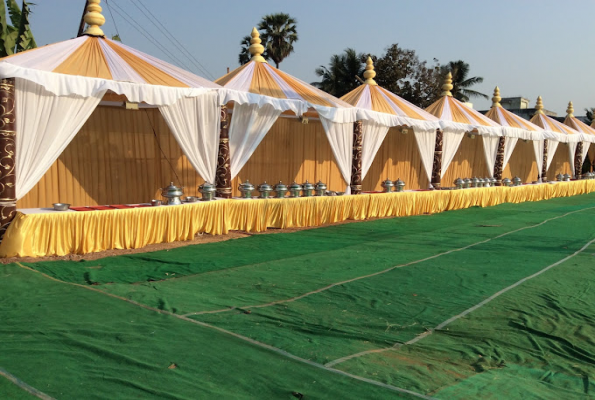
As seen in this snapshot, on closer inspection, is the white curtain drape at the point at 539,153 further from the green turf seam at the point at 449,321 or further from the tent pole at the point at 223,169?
the tent pole at the point at 223,169

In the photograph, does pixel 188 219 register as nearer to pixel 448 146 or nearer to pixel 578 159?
pixel 448 146

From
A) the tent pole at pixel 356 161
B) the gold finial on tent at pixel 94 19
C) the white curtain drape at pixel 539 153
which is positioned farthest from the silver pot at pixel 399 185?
the white curtain drape at pixel 539 153

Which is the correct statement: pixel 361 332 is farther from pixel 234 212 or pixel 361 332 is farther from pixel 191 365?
pixel 234 212

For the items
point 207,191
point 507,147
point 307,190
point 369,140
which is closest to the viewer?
point 207,191

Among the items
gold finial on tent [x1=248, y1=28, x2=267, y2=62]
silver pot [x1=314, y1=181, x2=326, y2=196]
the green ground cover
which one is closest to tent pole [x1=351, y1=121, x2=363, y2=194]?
silver pot [x1=314, y1=181, x2=326, y2=196]

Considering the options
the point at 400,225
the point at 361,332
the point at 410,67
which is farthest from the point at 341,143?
the point at 410,67

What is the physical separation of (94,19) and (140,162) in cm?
233

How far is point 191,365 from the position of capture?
113 inches

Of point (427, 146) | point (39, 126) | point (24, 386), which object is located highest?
point (427, 146)

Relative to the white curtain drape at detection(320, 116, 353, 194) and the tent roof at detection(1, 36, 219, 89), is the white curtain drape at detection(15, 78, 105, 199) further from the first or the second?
the white curtain drape at detection(320, 116, 353, 194)

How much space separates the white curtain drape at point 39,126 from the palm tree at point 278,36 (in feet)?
72.8

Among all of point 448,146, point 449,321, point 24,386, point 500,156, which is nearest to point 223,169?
point 449,321

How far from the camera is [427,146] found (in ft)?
39.7

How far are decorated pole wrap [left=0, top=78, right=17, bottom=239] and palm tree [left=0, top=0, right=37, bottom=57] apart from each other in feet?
19.6
